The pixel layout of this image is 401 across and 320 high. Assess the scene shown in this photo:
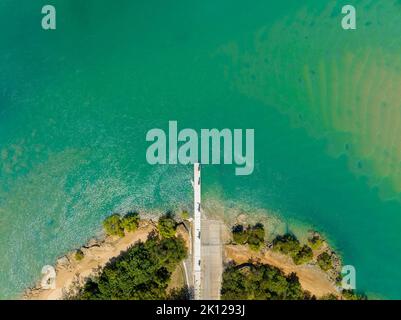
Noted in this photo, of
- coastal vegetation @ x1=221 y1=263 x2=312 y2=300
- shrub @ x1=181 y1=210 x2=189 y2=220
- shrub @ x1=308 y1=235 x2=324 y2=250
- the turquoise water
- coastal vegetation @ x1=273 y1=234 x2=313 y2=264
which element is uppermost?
the turquoise water

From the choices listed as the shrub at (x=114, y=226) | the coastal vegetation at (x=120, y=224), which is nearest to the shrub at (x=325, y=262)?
the coastal vegetation at (x=120, y=224)

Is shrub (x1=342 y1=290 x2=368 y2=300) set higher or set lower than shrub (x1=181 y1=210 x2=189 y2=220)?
lower

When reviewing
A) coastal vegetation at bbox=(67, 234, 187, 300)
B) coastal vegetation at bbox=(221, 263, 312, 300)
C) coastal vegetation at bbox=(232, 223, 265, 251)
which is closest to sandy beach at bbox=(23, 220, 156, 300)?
coastal vegetation at bbox=(67, 234, 187, 300)

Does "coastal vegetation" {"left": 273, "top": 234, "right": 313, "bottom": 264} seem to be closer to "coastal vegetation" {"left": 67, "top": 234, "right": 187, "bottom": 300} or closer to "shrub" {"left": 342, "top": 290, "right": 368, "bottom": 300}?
"shrub" {"left": 342, "top": 290, "right": 368, "bottom": 300}

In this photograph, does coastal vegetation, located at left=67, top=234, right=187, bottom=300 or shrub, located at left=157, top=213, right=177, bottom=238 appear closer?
coastal vegetation, located at left=67, top=234, right=187, bottom=300

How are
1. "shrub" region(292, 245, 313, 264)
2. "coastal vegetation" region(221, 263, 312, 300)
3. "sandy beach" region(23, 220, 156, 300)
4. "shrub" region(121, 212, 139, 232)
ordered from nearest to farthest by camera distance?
"coastal vegetation" region(221, 263, 312, 300) < "shrub" region(292, 245, 313, 264) < "shrub" region(121, 212, 139, 232) < "sandy beach" region(23, 220, 156, 300)

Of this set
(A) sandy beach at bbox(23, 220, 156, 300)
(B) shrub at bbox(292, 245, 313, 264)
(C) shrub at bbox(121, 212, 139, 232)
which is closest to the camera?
(B) shrub at bbox(292, 245, 313, 264)

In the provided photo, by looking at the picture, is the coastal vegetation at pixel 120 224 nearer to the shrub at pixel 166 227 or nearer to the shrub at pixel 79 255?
the shrub at pixel 166 227
